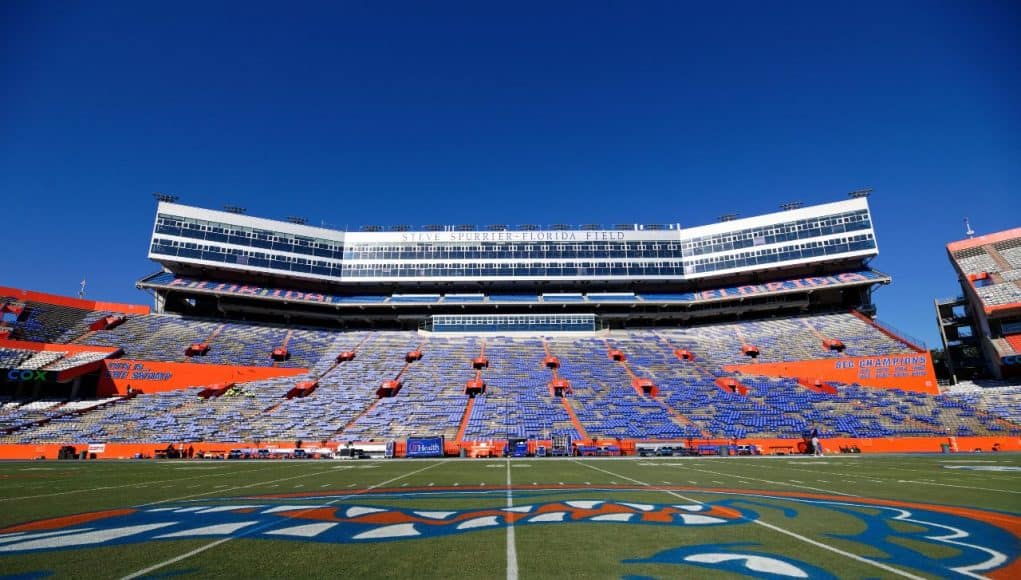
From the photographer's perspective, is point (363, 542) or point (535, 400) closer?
point (363, 542)

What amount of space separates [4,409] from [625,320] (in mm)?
64944

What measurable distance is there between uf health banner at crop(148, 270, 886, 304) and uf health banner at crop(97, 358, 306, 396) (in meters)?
13.7

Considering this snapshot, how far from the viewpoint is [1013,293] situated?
4981 centimetres

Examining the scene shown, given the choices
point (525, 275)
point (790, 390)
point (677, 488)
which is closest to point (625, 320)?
point (525, 275)

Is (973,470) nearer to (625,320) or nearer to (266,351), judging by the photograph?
(625,320)

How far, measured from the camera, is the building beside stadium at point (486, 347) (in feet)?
133

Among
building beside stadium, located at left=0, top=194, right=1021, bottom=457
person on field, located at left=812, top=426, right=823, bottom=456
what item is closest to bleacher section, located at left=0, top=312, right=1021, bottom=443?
Result: building beside stadium, located at left=0, top=194, right=1021, bottom=457

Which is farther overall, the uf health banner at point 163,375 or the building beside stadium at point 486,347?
the uf health banner at point 163,375

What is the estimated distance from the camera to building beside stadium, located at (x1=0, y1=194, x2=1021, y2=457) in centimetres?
4053

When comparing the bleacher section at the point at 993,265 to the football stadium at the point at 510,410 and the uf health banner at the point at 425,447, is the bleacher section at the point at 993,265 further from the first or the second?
the uf health banner at the point at 425,447

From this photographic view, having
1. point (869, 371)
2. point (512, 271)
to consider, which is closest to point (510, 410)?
point (512, 271)

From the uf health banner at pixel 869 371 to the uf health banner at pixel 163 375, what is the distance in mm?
53492

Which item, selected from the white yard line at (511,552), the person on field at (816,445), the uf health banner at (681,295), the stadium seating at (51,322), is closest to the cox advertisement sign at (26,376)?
the stadium seating at (51,322)

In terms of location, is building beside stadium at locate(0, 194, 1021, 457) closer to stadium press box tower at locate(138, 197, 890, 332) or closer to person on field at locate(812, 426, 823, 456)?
stadium press box tower at locate(138, 197, 890, 332)
